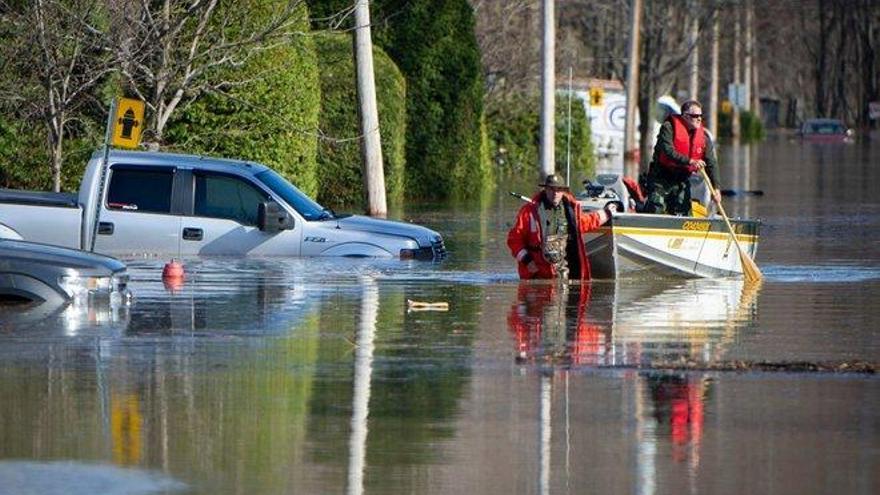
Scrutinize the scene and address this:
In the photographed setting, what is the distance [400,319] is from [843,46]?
120106 millimetres

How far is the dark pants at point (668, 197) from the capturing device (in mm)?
21906

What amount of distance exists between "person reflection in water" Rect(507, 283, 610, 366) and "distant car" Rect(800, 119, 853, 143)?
91.5m

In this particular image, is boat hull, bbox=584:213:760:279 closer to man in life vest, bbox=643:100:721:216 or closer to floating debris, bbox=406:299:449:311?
man in life vest, bbox=643:100:721:216

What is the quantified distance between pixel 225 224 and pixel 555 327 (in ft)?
20.2

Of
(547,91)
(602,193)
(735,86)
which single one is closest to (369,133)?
(547,91)

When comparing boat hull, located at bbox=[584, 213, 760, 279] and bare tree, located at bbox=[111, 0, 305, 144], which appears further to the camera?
bare tree, located at bbox=[111, 0, 305, 144]

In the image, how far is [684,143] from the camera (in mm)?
21891

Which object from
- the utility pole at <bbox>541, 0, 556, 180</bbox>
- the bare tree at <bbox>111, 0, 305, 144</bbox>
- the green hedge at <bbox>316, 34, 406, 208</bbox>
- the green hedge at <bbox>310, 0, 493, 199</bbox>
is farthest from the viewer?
the green hedge at <bbox>310, 0, 493, 199</bbox>

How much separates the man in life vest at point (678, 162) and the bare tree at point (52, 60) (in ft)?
25.4

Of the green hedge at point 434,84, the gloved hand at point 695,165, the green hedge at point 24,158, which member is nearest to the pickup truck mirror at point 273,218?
the gloved hand at point 695,165

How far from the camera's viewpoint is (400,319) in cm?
1720

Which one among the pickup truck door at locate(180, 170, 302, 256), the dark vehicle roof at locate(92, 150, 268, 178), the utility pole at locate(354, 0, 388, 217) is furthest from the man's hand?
the utility pole at locate(354, 0, 388, 217)

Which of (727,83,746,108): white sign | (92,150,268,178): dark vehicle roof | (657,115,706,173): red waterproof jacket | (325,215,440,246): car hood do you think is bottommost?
(325,215,440,246): car hood

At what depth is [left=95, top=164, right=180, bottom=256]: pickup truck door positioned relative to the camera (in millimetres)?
21750
